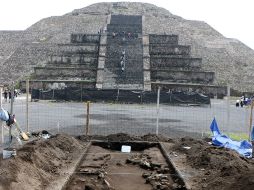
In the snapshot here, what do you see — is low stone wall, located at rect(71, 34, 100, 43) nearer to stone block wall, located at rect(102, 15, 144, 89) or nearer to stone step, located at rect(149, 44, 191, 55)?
stone block wall, located at rect(102, 15, 144, 89)

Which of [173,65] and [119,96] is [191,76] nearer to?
[173,65]

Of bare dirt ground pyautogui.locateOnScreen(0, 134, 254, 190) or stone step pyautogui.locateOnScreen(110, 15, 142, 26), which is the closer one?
bare dirt ground pyautogui.locateOnScreen(0, 134, 254, 190)

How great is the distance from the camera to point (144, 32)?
58812 millimetres

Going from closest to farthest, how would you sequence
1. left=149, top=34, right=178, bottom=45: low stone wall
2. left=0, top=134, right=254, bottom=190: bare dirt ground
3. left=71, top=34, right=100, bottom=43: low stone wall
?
left=0, top=134, right=254, bottom=190: bare dirt ground
left=71, top=34, right=100, bottom=43: low stone wall
left=149, top=34, right=178, bottom=45: low stone wall

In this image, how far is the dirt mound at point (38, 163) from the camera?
835 cm

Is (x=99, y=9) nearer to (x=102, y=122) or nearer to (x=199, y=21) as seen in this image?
(x=199, y=21)

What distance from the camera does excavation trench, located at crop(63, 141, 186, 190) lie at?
31.4 ft

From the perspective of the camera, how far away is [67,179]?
30.9 feet

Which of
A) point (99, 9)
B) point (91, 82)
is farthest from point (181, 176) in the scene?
point (99, 9)

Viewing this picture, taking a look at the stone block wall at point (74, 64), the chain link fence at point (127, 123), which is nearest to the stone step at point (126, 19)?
the stone block wall at point (74, 64)

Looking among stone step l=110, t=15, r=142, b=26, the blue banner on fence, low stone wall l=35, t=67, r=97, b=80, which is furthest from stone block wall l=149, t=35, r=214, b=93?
the blue banner on fence

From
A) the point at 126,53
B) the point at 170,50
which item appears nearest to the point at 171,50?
the point at 170,50

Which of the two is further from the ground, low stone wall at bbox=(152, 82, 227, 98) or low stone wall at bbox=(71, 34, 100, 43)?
low stone wall at bbox=(71, 34, 100, 43)

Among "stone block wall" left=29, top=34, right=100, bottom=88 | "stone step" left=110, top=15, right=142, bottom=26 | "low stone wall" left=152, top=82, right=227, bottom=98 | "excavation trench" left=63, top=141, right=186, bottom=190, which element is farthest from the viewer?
"stone step" left=110, top=15, right=142, bottom=26
